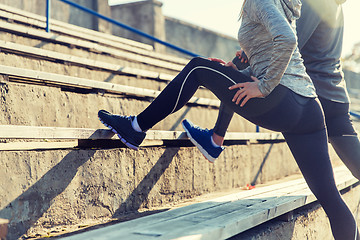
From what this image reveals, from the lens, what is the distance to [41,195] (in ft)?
6.63

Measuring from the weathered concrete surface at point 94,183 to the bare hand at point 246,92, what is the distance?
0.79 m

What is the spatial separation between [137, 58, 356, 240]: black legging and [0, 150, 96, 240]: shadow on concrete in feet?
1.38

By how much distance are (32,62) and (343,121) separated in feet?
8.08

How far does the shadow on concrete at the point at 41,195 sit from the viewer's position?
1.90m

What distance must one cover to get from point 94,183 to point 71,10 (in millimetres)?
6695

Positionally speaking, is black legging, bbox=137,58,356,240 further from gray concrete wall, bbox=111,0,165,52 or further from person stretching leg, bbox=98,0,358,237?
gray concrete wall, bbox=111,0,165,52

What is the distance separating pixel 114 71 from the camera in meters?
4.08

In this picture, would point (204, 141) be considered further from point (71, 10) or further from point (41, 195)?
point (71, 10)

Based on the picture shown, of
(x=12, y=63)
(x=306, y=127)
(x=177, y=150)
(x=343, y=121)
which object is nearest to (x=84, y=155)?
(x=177, y=150)

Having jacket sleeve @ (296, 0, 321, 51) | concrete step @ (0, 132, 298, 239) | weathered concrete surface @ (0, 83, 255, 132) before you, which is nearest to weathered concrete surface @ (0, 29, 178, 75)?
weathered concrete surface @ (0, 83, 255, 132)

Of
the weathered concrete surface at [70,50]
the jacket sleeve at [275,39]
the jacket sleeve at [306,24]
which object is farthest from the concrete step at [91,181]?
the weathered concrete surface at [70,50]

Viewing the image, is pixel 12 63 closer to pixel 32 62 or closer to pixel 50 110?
pixel 32 62

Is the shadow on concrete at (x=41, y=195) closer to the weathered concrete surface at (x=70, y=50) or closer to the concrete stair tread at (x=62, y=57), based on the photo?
the concrete stair tread at (x=62, y=57)

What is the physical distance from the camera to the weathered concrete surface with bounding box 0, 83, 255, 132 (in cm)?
243
